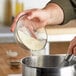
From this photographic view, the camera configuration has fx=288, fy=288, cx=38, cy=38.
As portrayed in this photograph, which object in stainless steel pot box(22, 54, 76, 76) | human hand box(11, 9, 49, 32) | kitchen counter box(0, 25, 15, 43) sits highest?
human hand box(11, 9, 49, 32)

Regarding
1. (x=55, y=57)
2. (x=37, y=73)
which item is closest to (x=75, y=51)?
(x=55, y=57)

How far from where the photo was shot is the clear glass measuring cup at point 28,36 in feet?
2.68

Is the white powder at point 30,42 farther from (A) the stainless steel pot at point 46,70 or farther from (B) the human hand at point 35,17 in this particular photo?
(A) the stainless steel pot at point 46,70

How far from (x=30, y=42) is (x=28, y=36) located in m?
0.03

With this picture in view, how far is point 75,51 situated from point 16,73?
12.6 inches

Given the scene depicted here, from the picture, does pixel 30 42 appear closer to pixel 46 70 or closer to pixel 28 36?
pixel 28 36

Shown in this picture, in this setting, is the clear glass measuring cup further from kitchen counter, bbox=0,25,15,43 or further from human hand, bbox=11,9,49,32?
kitchen counter, bbox=0,25,15,43

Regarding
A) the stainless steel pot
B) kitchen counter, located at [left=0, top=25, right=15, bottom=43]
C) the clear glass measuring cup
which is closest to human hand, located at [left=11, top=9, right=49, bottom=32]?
the clear glass measuring cup

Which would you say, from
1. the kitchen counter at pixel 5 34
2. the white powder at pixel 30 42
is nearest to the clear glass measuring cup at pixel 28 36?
the white powder at pixel 30 42

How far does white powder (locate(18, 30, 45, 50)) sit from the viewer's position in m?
0.83

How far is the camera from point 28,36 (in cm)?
86

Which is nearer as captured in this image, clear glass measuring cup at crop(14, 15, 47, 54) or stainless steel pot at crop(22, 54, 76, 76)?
stainless steel pot at crop(22, 54, 76, 76)

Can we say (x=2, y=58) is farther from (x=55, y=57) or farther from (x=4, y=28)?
(x=4, y=28)

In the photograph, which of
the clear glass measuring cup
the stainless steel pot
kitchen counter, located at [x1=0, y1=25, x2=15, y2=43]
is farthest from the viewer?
kitchen counter, located at [x1=0, y1=25, x2=15, y2=43]
